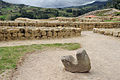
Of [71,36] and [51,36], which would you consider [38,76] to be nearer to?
[51,36]


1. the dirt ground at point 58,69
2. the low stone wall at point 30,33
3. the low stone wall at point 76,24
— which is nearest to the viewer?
the dirt ground at point 58,69

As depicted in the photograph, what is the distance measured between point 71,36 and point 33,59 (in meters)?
7.16

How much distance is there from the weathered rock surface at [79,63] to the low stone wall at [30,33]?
7.50m

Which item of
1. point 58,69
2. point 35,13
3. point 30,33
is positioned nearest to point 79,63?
point 58,69

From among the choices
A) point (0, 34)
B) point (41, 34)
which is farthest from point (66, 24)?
point (0, 34)

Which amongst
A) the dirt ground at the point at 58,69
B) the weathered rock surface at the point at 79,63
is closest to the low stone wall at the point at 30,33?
the dirt ground at the point at 58,69

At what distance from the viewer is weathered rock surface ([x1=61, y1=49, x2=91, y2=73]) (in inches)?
215

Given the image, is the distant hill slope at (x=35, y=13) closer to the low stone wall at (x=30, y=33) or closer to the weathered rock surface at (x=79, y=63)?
the low stone wall at (x=30, y=33)

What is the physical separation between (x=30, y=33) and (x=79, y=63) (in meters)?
7.97

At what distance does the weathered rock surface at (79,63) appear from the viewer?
5.45 meters

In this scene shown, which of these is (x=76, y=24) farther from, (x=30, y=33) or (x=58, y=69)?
(x=58, y=69)

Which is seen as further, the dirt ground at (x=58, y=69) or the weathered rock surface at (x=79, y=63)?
the weathered rock surface at (x=79, y=63)

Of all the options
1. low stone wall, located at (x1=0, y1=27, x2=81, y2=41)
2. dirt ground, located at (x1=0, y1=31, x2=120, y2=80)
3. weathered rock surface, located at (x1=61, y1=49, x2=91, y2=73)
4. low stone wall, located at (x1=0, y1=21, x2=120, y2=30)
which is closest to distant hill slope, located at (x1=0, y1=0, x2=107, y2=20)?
low stone wall, located at (x1=0, y1=21, x2=120, y2=30)

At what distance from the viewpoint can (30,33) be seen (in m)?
12.8
